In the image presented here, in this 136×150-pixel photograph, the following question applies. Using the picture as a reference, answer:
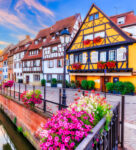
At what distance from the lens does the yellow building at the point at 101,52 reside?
1352cm

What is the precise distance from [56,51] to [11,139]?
1530cm

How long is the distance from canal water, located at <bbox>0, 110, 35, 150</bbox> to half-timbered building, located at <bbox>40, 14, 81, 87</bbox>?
439 inches

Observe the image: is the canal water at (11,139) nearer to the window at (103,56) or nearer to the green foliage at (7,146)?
the green foliage at (7,146)

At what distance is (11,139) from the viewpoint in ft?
29.1

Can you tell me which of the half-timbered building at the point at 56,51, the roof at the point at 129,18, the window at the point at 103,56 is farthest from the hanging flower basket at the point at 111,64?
the half-timbered building at the point at 56,51

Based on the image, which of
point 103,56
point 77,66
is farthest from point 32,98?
point 77,66

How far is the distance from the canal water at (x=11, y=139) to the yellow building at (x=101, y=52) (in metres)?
10.5

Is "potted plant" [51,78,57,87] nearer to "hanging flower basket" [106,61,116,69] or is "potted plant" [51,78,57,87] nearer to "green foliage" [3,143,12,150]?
"hanging flower basket" [106,61,116,69]

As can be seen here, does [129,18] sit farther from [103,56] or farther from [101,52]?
[103,56]

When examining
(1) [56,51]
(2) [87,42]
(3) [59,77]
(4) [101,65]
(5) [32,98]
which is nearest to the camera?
(5) [32,98]

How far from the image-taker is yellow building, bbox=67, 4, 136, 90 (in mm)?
13516

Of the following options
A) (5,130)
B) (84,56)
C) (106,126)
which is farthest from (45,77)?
(106,126)

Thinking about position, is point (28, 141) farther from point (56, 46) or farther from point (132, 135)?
point (56, 46)

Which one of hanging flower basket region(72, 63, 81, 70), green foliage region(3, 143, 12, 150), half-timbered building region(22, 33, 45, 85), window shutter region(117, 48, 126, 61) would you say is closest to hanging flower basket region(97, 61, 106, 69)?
window shutter region(117, 48, 126, 61)
